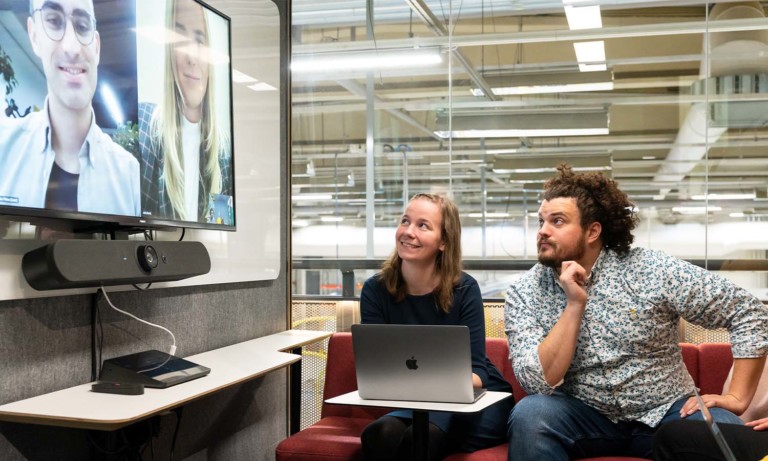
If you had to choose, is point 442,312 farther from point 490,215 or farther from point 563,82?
point 490,215

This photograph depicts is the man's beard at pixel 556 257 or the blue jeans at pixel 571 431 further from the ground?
the man's beard at pixel 556 257

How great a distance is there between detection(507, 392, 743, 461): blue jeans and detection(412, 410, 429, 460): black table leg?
10.3 inches

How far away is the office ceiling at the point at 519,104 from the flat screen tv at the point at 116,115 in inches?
64.5

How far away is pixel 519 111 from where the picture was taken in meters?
4.63

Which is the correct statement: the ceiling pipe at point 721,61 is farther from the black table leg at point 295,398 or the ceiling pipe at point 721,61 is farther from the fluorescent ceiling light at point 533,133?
the black table leg at point 295,398

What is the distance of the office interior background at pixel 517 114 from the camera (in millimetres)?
4129

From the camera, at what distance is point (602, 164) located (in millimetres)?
4848

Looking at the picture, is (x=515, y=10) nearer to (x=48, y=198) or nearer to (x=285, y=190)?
(x=285, y=190)

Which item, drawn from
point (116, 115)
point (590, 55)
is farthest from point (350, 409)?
point (590, 55)

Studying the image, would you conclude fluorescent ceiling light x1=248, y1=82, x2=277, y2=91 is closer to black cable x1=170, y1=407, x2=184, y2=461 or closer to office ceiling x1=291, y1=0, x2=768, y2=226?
office ceiling x1=291, y1=0, x2=768, y2=226

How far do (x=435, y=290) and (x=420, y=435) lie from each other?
2.02 feet

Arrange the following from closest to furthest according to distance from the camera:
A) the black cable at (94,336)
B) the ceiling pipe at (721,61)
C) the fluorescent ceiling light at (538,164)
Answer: the black cable at (94,336) < the ceiling pipe at (721,61) < the fluorescent ceiling light at (538,164)

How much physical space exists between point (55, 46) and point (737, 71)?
11.4ft

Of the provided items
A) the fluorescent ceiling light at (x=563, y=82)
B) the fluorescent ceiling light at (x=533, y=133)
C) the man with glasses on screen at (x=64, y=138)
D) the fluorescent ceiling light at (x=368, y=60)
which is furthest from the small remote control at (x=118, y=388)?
→ the fluorescent ceiling light at (x=563, y=82)
